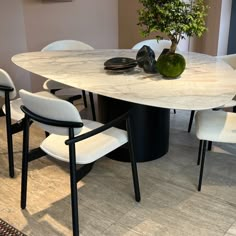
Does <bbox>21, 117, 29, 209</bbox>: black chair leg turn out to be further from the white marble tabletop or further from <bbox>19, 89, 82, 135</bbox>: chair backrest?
the white marble tabletop

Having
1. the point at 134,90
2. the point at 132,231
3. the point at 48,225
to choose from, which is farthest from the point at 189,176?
the point at 48,225

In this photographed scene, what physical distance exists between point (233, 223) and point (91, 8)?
305cm

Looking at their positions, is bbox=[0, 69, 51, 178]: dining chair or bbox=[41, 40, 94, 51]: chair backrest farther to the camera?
bbox=[41, 40, 94, 51]: chair backrest

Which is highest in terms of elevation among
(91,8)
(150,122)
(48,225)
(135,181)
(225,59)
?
(91,8)

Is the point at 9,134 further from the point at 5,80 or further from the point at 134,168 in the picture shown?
the point at 134,168

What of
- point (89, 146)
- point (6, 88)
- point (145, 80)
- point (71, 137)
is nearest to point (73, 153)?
point (71, 137)

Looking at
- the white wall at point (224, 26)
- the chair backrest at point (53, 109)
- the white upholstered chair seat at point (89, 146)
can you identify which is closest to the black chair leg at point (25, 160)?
the white upholstered chair seat at point (89, 146)

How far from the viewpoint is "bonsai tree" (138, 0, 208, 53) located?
1970 mm

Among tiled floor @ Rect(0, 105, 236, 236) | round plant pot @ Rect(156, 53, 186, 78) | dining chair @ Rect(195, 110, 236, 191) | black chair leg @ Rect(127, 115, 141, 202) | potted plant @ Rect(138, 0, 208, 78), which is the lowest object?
tiled floor @ Rect(0, 105, 236, 236)

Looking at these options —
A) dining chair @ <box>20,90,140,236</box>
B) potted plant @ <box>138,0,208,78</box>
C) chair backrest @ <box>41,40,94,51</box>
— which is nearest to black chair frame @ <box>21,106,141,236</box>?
dining chair @ <box>20,90,140,236</box>

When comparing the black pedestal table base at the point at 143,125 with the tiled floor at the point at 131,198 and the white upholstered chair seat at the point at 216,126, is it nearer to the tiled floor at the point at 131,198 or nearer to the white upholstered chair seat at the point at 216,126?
the tiled floor at the point at 131,198

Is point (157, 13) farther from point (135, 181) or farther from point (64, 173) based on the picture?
point (64, 173)

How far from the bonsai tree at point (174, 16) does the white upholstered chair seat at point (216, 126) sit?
1.91 ft

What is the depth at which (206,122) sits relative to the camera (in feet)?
7.43
